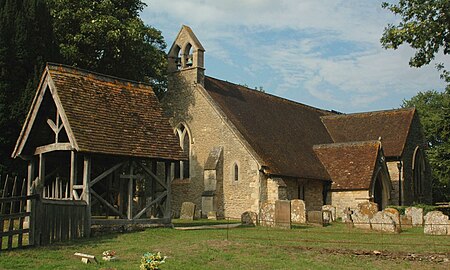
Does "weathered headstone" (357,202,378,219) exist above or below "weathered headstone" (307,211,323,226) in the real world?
above

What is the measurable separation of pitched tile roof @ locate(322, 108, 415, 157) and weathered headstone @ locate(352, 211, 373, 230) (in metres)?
15.7

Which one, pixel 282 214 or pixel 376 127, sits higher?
pixel 376 127

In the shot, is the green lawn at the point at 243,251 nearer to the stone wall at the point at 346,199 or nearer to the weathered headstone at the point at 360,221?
the weathered headstone at the point at 360,221

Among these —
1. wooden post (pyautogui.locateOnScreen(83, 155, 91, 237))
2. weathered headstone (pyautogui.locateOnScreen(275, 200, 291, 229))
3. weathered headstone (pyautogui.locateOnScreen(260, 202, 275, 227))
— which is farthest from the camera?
weathered headstone (pyautogui.locateOnScreen(260, 202, 275, 227))

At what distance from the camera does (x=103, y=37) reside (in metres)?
31.8

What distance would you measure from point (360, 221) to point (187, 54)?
17565mm

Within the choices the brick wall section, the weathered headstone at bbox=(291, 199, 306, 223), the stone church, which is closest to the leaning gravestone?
the stone church

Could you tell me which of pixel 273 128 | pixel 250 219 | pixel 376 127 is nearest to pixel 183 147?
pixel 273 128

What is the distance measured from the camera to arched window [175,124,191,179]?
3616 cm

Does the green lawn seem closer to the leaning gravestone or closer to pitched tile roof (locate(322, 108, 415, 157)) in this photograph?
the leaning gravestone

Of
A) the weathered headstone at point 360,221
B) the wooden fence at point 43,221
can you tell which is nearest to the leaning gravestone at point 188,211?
the weathered headstone at point 360,221

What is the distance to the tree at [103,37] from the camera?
31516 mm

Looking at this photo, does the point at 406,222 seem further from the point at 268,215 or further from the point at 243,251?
the point at 243,251

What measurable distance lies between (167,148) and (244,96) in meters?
16.9
